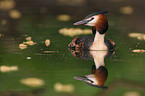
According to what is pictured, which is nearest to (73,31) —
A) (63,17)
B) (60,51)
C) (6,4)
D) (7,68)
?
(63,17)

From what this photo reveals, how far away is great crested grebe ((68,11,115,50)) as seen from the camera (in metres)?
8.38

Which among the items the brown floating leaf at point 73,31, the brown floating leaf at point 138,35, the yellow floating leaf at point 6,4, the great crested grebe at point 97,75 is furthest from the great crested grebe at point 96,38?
the yellow floating leaf at point 6,4

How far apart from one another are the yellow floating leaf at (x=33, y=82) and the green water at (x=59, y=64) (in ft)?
0.22

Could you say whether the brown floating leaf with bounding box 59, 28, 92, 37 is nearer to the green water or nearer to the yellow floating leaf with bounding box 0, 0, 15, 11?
the green water

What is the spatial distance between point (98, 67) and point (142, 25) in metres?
4.54

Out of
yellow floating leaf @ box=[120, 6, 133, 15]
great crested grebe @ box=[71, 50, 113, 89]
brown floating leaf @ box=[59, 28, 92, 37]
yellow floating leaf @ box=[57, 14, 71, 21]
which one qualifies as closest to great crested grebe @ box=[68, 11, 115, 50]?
great crested grebe @ box=[71, 50, 113, 89]

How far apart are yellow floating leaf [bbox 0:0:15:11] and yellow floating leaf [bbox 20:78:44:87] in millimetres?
6879

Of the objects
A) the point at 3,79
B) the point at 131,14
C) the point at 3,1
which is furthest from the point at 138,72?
the point at 3,1

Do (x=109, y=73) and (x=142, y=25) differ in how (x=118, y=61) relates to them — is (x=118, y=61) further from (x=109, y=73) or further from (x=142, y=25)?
(x=142, y=25)

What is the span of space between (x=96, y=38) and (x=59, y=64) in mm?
1794

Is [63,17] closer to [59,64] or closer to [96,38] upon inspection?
[96,38]

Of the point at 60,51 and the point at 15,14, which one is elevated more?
the point at 15,14

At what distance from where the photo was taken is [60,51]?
7.97 m

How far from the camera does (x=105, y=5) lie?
12.7 m
